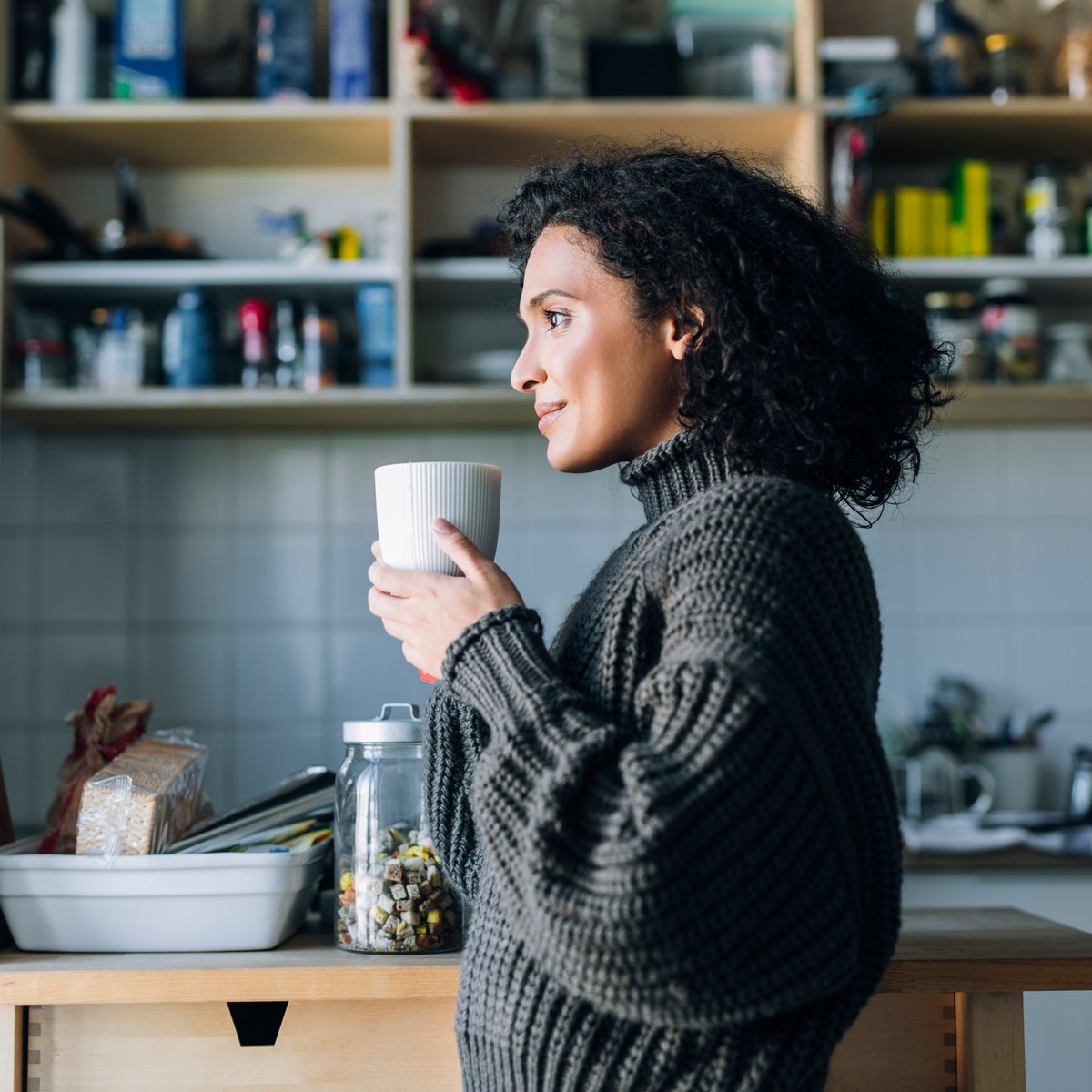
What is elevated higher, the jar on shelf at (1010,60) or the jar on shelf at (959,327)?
the jar on shelf at (1010,60)

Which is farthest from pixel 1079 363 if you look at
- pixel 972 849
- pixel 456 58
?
pixel 456 58

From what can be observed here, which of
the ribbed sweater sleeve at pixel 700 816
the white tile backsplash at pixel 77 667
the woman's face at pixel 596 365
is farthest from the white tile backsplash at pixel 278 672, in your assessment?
the ribbed sweater sleeve at pixel 700 816

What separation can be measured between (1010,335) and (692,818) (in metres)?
1.75

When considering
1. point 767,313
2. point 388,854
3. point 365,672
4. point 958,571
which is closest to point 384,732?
point 388,854

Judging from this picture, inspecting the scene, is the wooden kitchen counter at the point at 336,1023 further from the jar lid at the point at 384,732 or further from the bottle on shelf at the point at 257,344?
the bottle on shelf at the point at 257,344

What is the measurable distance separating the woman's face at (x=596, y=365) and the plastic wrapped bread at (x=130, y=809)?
44 cm

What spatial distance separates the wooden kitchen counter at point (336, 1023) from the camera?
86 cm

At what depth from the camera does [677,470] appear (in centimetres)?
80

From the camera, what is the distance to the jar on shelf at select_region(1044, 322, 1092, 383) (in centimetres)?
A: 211

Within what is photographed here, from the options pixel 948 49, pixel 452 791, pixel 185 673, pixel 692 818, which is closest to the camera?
pixel 692 818

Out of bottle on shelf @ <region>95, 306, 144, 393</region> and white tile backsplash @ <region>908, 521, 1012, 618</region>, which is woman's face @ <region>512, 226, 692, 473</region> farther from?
white tile backsplash @ <region>908, 521, 1012, 618</region>

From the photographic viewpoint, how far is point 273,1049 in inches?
34.9

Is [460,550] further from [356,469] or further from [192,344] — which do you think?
[356,469]

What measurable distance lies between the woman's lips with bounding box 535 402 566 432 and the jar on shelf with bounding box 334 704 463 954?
281 millimetres
